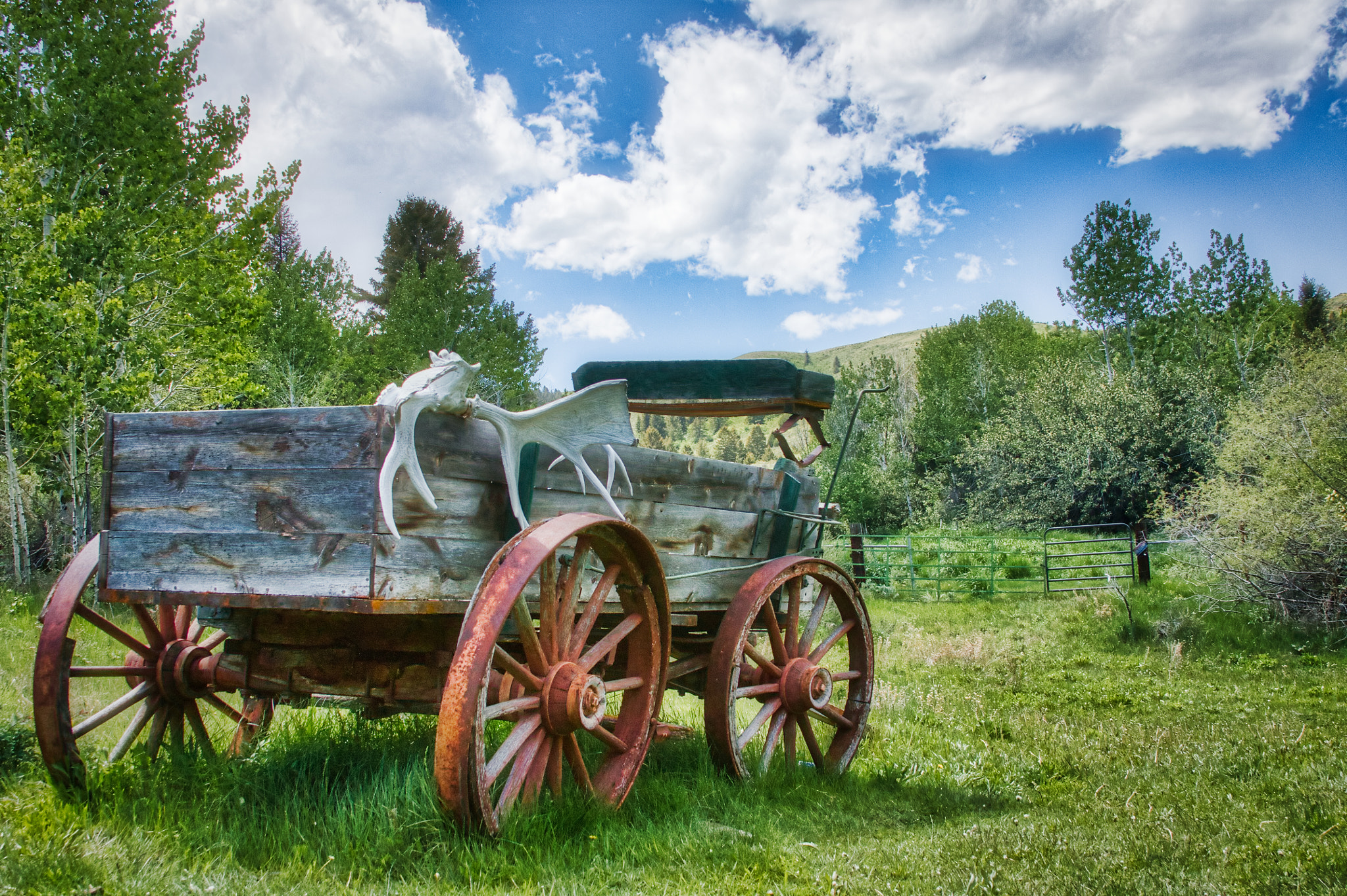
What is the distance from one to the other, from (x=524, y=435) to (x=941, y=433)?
37.0m

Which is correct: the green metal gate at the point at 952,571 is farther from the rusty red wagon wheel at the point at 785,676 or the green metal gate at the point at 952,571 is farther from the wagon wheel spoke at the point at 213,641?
the wagon wheel spoke at the point at 213,641

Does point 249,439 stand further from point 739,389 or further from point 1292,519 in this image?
point 1292,519

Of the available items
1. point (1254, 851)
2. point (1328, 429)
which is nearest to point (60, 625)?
point (1254, 851)

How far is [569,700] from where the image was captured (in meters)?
2.62

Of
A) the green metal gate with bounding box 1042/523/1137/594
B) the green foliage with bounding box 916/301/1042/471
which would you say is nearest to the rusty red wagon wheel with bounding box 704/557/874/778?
A: the green metal gate with bounding box 1042/523/1137/594

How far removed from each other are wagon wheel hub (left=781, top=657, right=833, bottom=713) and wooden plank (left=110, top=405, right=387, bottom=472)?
2438 mm

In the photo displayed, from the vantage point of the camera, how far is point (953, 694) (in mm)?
7152

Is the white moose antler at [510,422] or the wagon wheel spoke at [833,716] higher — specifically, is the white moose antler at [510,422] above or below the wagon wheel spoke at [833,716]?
above

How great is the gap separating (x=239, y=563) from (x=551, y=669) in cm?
104

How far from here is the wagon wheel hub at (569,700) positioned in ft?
8.63

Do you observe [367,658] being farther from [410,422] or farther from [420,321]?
[420,321]

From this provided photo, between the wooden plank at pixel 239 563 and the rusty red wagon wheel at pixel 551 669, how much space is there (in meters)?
0.39

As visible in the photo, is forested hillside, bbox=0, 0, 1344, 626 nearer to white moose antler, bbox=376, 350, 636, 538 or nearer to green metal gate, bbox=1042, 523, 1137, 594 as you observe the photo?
green metal gate, bbox=1042, 523, 1137, 594

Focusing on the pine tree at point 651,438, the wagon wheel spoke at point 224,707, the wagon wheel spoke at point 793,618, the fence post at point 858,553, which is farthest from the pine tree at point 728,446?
the wagon wheel spoke at point 224,707
